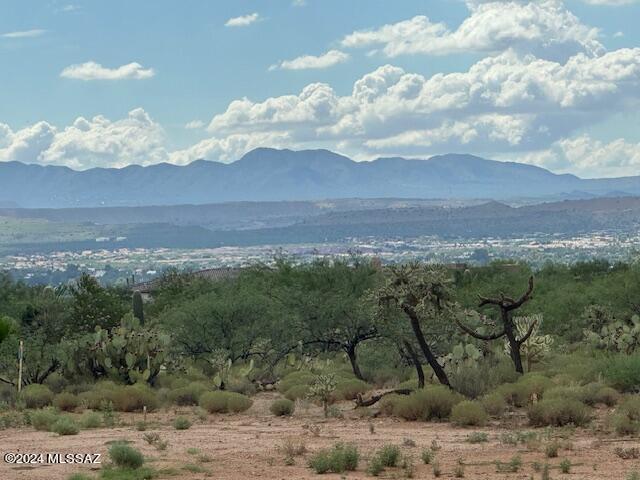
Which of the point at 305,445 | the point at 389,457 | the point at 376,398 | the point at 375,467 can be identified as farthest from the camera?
the point at 376,398

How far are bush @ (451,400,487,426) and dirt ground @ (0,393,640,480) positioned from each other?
0.91ft

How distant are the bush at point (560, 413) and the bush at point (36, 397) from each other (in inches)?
520

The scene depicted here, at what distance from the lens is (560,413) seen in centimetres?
2423

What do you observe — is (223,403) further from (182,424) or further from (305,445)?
(305,445)

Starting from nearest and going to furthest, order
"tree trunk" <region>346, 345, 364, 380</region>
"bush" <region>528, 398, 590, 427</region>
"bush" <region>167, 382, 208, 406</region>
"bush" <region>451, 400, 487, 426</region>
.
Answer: "bush" <region>528, 398, 590, 427</region> < "bush" <region>451, 400, 487, 426</region> < "bush" <region>167, 382, 208, 406</region> < "tree trunk" <region>346, 345, 364, 380</region>

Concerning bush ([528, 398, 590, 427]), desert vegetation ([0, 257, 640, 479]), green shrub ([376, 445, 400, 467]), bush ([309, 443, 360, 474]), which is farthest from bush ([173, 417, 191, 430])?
bush ([528, 398, 590, 427])

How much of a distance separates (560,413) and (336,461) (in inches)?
280

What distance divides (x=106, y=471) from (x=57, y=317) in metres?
24.3

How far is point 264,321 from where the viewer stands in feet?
135

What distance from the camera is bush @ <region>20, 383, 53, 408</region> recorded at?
3069 centimetres

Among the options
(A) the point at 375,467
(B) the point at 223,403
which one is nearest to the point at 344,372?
(B) the point at 223,403

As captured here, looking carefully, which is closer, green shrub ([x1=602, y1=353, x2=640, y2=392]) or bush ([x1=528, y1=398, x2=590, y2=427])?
bush ([x1=528, y1=398, x2=590, y2=427])

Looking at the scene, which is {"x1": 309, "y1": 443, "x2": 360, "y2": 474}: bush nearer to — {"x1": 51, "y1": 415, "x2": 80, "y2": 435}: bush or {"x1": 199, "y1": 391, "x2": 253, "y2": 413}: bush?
{"x1": 51, "y1": 415, "x2": 80, "y2": 435}: bush

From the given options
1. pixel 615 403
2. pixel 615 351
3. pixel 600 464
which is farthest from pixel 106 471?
pixel 615 351
